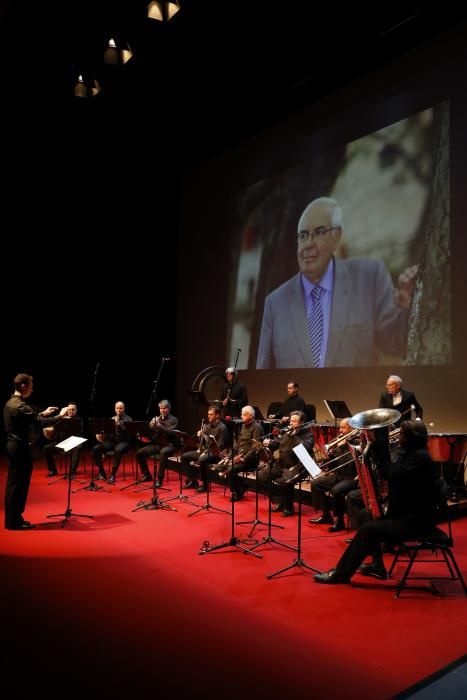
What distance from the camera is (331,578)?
403cm

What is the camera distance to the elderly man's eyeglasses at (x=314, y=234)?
9.30 metres

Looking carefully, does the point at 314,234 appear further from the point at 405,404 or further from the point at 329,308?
the point at 405,404

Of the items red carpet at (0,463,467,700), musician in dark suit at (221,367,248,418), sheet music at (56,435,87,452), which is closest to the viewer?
red carpet at (0,463,467,700)

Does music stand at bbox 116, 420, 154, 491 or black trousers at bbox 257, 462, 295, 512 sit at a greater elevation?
music stand at bbox 116, 420, 154, 491

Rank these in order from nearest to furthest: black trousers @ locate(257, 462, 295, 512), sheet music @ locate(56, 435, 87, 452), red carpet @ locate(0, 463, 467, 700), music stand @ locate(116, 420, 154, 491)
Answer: red carpet @ locate(0, 463, 467, 700)
sheet music @ locate(56, 435, 87, 452)
black trousers @ locate(257, 462, 295, 512)
music stand @ locate(116, 420, 154, 491)

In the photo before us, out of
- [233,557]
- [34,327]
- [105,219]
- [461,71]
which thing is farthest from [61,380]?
[461,71]

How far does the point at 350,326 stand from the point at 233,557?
4883 mm

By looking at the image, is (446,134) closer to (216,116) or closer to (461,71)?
(461,71)

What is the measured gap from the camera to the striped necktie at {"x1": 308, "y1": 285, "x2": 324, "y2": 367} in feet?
30.1

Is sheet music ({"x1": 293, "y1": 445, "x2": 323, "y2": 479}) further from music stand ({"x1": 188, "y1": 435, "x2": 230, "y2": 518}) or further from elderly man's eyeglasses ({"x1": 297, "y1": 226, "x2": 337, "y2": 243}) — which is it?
elderly man's eyeglasses ({"x1": 297, "y1": 226, "x2": 337, "y2": 243})

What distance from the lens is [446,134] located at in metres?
7.54

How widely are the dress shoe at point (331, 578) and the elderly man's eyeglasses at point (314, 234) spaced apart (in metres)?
6.32

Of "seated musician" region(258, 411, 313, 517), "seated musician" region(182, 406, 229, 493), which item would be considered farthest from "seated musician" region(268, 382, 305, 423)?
"seated musician" region(258, 411, 313, 517)

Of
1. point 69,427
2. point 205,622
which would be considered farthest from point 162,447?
point 205,622
